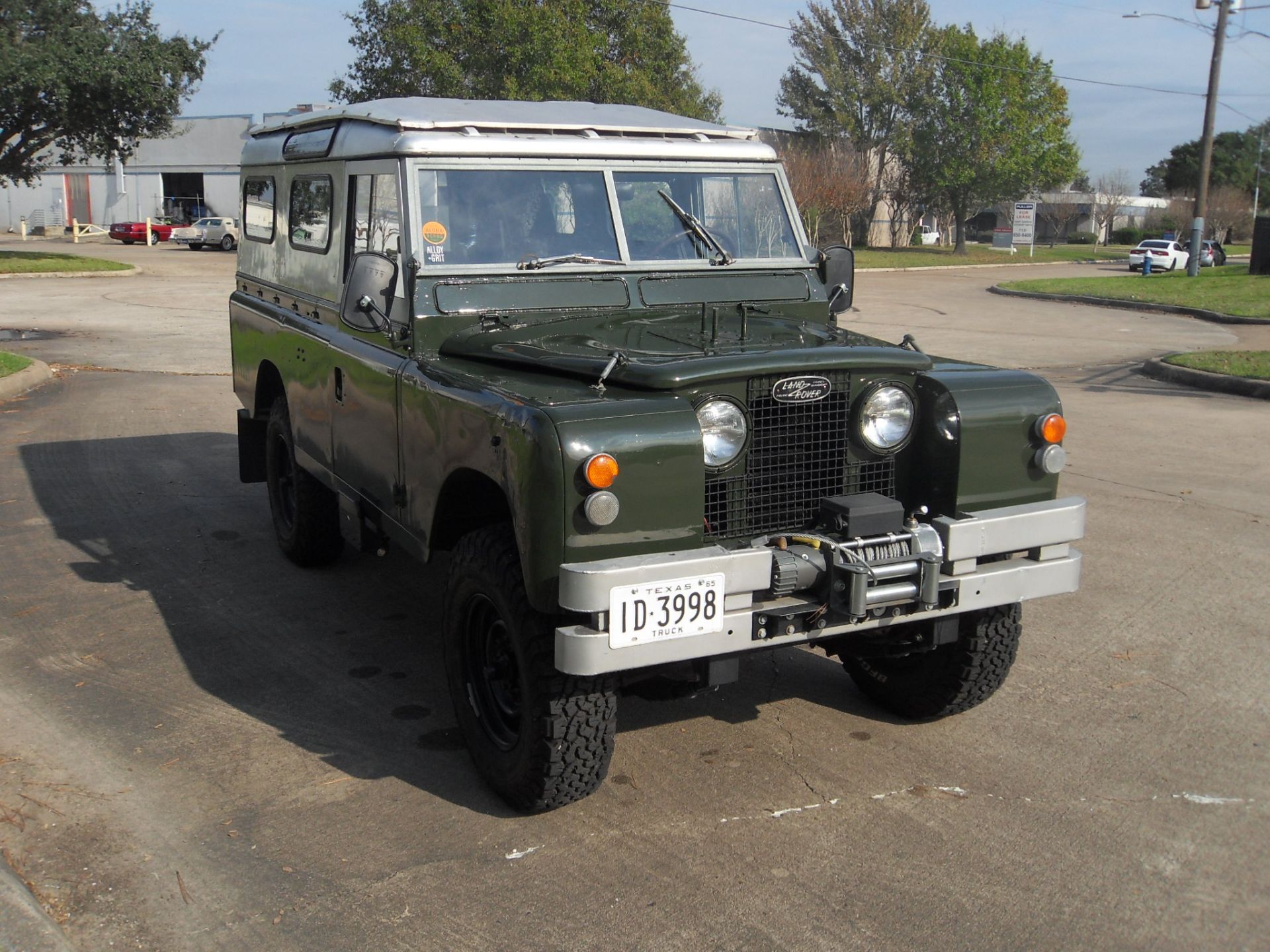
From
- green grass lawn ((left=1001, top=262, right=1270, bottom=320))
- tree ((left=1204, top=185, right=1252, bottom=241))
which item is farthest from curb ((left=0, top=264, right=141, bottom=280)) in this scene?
tree ((left=1204, top=185, right=1252, bottom=241))

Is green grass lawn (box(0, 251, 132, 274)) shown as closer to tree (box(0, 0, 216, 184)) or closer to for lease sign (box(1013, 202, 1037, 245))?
tree (box(0, 0, 216, 184))

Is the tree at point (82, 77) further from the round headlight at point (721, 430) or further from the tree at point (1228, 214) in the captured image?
the tree at point (1228, 214)

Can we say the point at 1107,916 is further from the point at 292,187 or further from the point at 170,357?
the point at 170,357

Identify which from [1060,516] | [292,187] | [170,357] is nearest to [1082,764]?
[1060,516]

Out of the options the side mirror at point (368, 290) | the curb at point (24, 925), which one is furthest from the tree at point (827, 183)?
the curb at point (24, 925)

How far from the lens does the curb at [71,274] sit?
29.1 m

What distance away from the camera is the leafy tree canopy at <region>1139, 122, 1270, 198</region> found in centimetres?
8456

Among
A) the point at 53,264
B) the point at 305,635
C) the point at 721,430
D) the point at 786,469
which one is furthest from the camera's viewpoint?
the point at 53,264

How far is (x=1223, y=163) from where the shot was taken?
84875 millimetres

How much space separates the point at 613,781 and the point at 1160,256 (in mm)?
48115

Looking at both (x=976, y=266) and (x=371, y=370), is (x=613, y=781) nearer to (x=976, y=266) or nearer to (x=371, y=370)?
(x=371, y=370)

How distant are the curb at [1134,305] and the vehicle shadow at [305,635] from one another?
20801 mm

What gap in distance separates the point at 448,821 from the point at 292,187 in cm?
371

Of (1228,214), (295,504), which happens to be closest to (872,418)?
(295,504)
